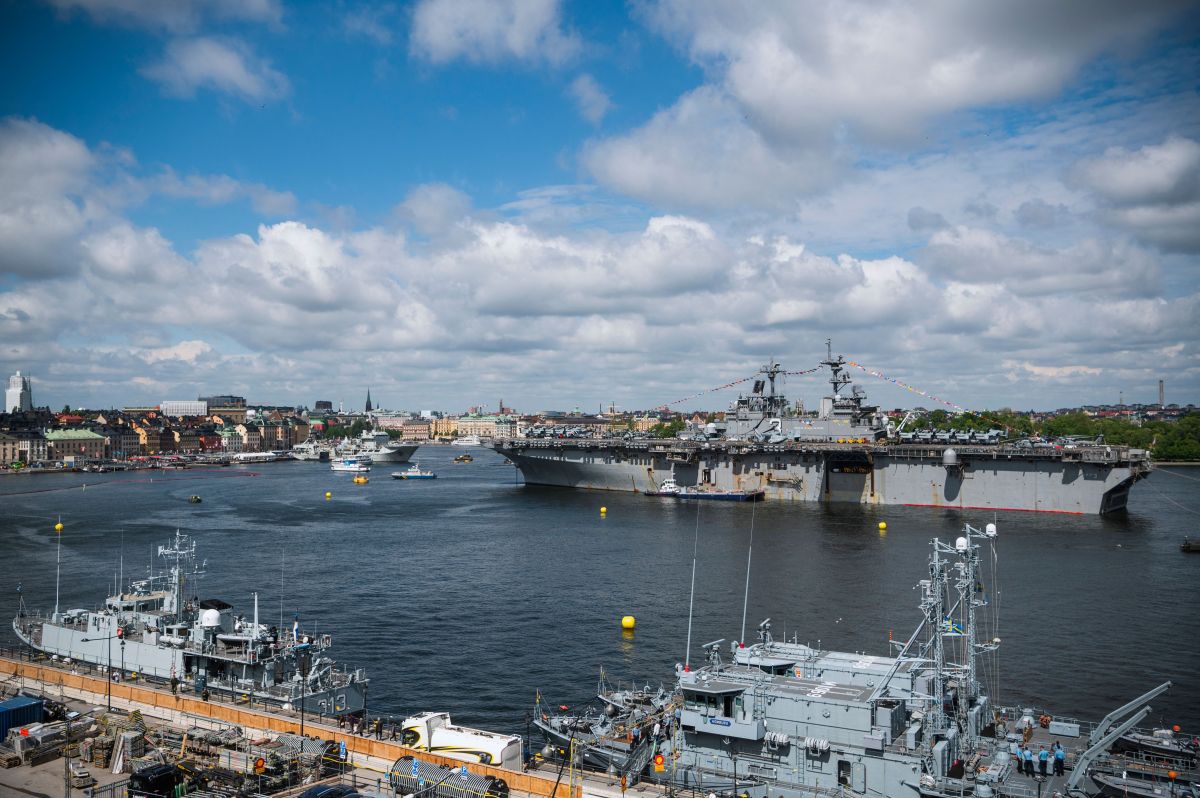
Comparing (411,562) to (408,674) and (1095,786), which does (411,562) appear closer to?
(408,674)

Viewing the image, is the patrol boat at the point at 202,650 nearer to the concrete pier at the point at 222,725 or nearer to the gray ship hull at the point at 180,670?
the gray ship hull at the point at 180,670

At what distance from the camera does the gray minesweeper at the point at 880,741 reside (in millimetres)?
18422

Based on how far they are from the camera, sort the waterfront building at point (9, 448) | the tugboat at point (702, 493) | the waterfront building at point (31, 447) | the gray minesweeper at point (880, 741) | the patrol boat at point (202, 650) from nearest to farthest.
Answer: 1. the gray minesweeper at point (880, 741)
2. the patrol boat at point (202, 650)
3. the tugboat at point (702, 493)
4. the waterfront building at point (9, 448)
5. the waterfront building at point (31, 447)

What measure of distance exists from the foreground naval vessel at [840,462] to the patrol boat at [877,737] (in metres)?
54.4

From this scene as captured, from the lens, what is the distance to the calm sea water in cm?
3212

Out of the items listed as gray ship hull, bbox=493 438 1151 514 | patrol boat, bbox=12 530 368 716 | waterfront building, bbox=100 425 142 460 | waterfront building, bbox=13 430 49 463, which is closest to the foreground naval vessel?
gray ship hull, bbox=493 438 1151 514

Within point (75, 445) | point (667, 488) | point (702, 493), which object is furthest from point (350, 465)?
point (702, 493)

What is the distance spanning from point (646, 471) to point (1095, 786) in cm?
7119

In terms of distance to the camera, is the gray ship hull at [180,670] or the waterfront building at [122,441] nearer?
the gray ship hull at [180,670]

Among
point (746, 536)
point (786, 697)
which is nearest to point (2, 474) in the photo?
point (746, 536)

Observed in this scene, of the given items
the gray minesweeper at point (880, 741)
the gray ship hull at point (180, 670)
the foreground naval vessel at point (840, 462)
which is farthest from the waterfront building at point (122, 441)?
the gray minesweeper at point (880, 741)

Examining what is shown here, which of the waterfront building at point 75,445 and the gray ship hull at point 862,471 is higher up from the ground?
the gray ship hull at point 862,471

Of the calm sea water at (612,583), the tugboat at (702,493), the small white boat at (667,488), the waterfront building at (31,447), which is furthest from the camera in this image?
the waterfront building at (31,447)

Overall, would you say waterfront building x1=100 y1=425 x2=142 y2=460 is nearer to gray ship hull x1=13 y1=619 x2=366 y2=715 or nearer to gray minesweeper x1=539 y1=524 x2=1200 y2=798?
gray ship hull x1=13 y1=619 x2=366 y2=715
